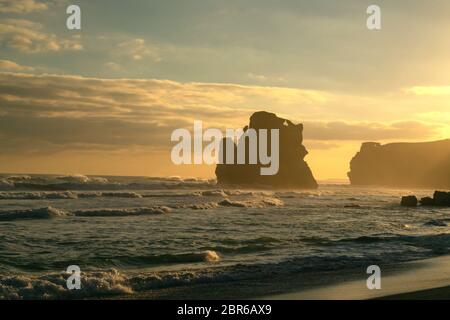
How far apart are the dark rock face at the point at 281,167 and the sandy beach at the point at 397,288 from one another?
11092cm

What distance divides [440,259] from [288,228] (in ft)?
31.6

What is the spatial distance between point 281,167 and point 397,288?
117717 mm

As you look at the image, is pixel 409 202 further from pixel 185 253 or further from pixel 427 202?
pixel 185 253

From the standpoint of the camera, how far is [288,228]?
26859mm

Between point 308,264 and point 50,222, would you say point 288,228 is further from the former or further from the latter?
point 50,222

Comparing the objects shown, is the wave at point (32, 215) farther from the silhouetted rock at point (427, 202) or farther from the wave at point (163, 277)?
the silhouetted rock at point (427, 202)

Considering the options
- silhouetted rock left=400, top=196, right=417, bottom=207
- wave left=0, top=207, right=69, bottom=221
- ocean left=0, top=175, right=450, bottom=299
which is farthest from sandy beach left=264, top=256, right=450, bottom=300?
silhouetted rock left=400, top=196, right=417, bottom=207

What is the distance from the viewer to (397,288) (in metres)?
12.6

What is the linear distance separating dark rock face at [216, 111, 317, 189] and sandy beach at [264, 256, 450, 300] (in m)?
111

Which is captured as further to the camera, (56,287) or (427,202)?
(427,202)

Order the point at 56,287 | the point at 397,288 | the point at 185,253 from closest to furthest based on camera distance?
the point at 56,287 → the point at 397,288 → the point at 185,253

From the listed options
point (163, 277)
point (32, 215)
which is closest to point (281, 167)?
point (32, 215)
